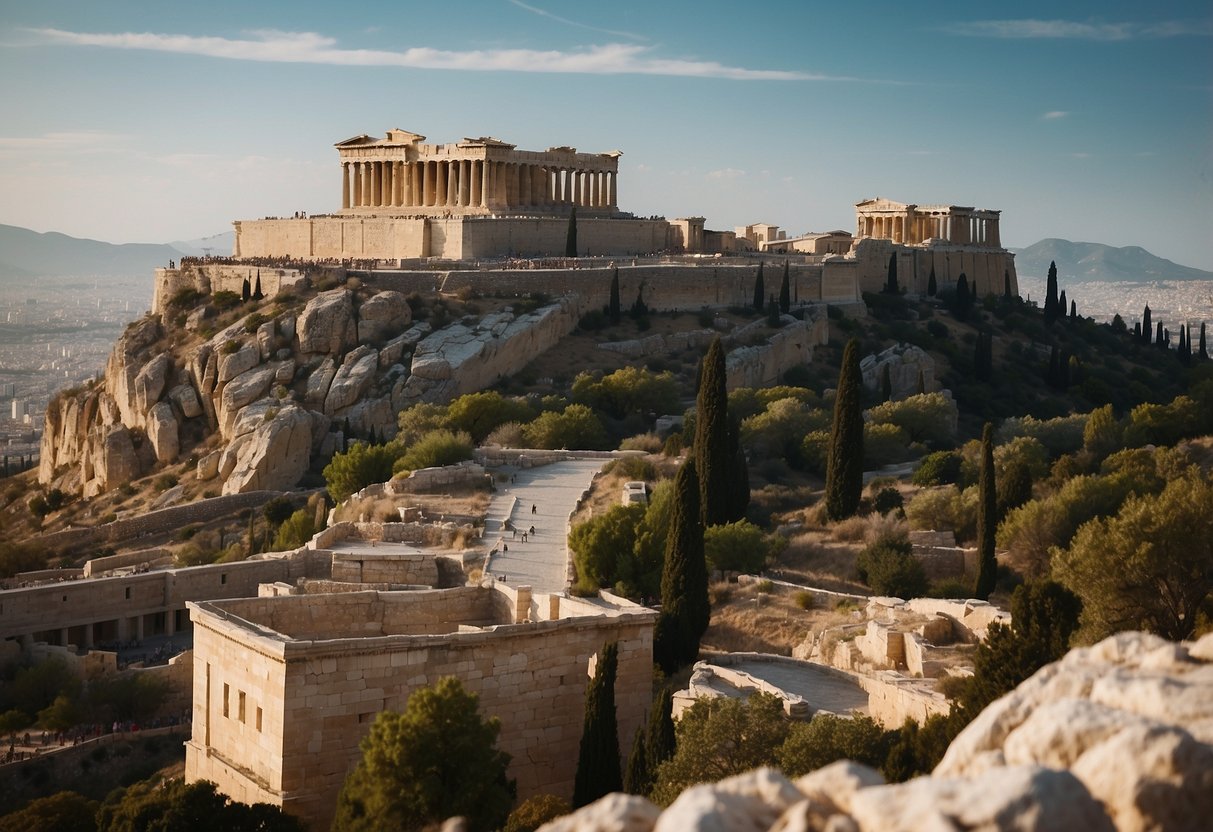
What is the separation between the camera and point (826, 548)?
30.9 meters

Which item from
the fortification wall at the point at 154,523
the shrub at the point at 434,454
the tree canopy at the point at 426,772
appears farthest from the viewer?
the fortification wall at the point at 154,523

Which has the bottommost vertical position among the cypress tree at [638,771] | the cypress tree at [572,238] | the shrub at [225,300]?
the cypress tree at [638,771]

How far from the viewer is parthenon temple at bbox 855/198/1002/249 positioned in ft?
257

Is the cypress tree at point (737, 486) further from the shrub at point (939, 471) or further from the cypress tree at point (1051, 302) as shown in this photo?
the cypress tree at point (1051, 302)

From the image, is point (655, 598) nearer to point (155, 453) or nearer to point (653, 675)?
point (653, 675)

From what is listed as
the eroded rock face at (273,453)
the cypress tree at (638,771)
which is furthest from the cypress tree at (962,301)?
the cypress tree at (638,771)

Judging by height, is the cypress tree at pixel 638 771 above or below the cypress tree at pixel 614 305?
below

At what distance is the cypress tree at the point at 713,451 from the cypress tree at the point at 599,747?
13496 millimetres

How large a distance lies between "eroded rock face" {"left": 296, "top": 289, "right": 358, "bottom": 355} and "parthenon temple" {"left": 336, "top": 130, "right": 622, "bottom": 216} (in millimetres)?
11724

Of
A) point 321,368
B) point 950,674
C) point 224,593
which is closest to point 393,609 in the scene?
point 950,674

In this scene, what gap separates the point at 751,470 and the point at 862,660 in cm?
1728

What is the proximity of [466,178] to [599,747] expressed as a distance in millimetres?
50370

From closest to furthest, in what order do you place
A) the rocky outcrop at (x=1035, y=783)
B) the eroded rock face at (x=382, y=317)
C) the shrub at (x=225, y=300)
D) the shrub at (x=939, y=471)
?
the rocky outcrop at (x=1035, y=783)
the shrub at (x=939, y=471)
the eroded rock face at (x=382, y=317)
the shrub at (x=225, y=300)

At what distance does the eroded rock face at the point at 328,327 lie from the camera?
5256 cm
